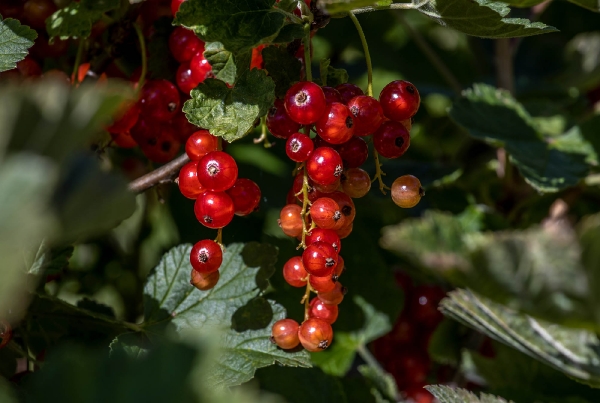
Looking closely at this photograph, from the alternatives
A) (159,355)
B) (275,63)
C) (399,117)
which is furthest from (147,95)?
(159,355)

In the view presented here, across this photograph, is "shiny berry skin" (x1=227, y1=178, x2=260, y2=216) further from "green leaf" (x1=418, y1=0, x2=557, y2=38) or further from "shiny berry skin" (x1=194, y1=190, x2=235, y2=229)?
"green leaf" (x1=418, y1=0, x2=557, y2=38)

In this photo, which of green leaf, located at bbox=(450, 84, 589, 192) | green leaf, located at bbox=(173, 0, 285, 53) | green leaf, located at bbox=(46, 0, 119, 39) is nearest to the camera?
green leaf, located at bbox=(173, 0, 285, 53)

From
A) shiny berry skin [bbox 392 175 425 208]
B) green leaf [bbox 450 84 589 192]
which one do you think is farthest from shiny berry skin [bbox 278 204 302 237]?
green leaf [bbox 450 84 589 192]

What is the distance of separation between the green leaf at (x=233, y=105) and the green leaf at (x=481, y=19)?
19cm

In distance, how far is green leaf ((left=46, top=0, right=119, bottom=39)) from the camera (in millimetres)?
699

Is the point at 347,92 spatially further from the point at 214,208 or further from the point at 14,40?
the point at 14,40

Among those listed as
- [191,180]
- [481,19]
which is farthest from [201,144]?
[481,19]

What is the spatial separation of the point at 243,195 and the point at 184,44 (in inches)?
8.1

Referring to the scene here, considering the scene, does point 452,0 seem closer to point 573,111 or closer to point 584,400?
point 584,400

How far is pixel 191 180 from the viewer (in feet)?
2.09

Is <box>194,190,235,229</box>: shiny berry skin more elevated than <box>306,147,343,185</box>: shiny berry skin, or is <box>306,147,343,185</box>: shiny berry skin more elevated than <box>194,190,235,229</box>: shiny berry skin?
<box>306,147,343,185</box>: shiny berry skin

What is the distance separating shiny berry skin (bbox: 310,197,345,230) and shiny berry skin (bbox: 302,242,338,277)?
2 cm

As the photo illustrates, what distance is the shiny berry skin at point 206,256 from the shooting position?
64 centimetres

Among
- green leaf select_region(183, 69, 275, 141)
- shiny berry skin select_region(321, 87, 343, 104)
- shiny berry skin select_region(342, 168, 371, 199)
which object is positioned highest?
shiny berry skin select_region(321, 87, 343, 104)
